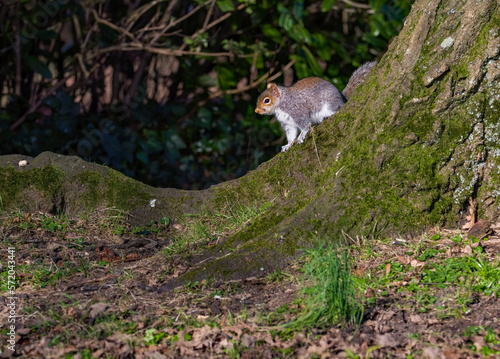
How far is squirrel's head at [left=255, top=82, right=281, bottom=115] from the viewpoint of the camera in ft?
17.3

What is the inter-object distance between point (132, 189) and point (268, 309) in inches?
83.4

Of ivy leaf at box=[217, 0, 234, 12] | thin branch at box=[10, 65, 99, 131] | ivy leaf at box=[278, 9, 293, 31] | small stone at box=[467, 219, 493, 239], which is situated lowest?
small stone at box=[467, 219, 493, 239]

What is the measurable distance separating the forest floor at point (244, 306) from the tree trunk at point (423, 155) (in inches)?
5.0

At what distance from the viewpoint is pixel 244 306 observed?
3.08 metres

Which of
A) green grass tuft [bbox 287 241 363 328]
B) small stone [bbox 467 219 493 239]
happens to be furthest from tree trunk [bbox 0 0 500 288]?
green grass tuft [bbox 287 241 363 328]

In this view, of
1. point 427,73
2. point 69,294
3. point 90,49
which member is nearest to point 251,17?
point 90,49

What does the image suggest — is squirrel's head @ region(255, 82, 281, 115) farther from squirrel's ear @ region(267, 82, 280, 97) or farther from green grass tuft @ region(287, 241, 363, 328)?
green grass tuft @ region(287, 241, 363, 328)

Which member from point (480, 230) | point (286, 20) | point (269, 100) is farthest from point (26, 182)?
point (480, 230)

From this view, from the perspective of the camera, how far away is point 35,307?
10.4 feet

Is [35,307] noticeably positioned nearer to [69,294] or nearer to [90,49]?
[69,294]

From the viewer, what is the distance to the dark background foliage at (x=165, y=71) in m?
6.40

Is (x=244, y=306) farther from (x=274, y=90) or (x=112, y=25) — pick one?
(x=112, y=25)

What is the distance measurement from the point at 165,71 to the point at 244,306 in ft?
16.7

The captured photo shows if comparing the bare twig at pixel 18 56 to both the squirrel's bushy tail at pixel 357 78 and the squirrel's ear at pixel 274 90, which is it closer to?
the squirrel's ear at pixel 274 90
